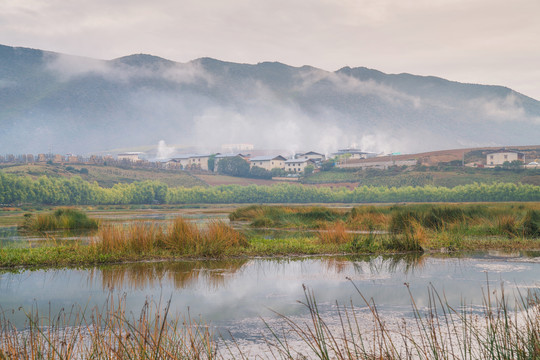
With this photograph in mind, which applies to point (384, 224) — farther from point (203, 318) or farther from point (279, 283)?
point (203, 318)

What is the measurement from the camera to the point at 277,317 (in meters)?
7.54

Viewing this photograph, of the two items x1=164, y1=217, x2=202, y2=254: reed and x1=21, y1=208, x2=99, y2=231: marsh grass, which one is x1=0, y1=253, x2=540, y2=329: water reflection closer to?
x1=164, y1=217, x2=202, y2=254: reed

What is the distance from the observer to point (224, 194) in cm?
9850

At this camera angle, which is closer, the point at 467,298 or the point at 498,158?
the point at 467,298

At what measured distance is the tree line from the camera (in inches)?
2968

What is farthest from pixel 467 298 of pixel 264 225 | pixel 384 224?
pixel 264 225

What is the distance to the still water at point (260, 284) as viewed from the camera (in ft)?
26.2

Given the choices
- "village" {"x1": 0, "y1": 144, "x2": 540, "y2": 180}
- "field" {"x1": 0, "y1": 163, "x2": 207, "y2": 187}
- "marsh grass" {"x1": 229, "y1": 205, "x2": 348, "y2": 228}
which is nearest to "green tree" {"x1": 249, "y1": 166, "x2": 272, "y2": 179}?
"village" {"x1": 0, "y1": 144, "x2": 540, "y2": 180}

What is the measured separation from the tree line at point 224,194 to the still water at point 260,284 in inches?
2607

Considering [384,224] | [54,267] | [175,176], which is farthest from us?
[175,176]

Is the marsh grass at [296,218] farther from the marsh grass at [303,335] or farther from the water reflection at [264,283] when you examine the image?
the marsh grass at [303,335]

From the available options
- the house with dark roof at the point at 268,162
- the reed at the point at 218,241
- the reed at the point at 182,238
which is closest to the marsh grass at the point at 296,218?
the reed at the point at 218,241

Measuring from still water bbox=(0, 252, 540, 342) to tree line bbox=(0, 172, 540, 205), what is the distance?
2607 inches

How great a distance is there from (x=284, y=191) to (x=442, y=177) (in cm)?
2847
